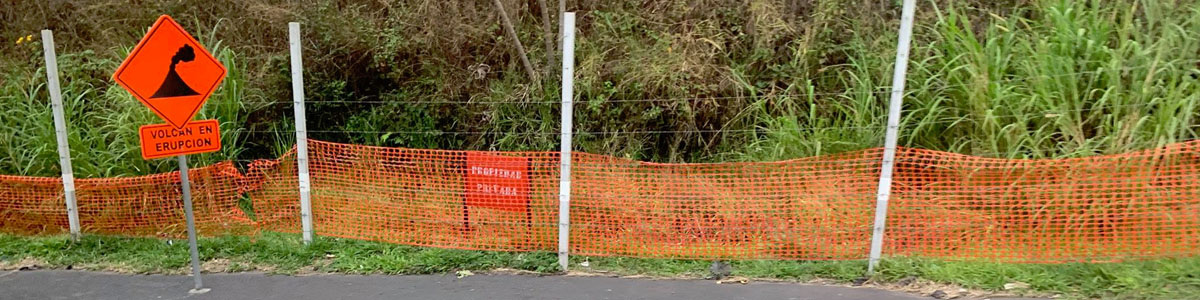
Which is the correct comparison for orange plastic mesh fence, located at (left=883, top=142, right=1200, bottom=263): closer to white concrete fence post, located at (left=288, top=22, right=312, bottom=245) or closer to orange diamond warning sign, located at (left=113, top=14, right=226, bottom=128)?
white concrete fence post, located at (left=288, top=22, right=312, bottom=245)

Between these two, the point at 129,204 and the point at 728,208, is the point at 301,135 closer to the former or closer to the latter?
the point at 129,204

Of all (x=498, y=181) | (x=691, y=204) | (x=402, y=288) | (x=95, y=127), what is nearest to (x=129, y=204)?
(x=95, y=127)

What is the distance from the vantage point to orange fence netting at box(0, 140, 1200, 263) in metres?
4.91

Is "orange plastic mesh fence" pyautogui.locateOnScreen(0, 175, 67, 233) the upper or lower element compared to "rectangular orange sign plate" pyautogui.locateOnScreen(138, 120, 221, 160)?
lower

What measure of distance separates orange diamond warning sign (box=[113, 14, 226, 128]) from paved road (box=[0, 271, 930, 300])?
50.0 inches

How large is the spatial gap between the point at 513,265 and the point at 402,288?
0.83 meters

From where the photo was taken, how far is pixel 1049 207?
5.06 m

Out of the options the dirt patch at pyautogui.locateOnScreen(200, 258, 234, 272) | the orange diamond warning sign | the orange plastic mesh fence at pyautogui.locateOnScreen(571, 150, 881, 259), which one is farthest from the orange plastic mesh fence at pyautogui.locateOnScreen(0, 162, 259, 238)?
the orange plastic mesh fence at pyautogui.locateOnScreen(571, 150, 881, 259)

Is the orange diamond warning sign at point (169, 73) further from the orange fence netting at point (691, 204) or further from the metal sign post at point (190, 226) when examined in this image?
the orange fence netting at point (691, 204)

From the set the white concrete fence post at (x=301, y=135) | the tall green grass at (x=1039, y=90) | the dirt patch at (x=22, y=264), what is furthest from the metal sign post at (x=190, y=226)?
the tall green grass at (x=1039, y=90)

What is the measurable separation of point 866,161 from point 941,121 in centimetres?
123

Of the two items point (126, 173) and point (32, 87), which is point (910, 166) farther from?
point (32, 87)

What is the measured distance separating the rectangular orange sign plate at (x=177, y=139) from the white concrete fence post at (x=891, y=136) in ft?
15.3

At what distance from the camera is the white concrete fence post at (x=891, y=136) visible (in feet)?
15.7
